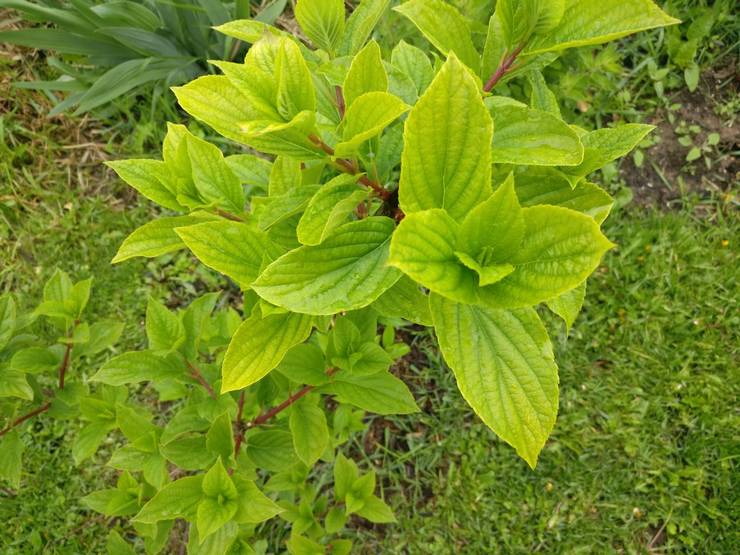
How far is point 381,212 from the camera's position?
111 cm

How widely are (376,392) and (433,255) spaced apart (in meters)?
0.77

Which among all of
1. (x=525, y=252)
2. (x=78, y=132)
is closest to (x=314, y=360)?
(x=525, y=252)

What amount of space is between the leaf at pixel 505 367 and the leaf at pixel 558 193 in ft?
0.80

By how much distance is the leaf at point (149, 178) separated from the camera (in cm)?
116

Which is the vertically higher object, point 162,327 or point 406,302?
point 406,302

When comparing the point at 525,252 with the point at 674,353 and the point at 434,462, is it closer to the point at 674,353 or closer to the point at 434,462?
the point at 434,462

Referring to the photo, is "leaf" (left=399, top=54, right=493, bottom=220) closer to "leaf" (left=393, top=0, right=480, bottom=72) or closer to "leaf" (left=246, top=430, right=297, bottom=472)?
"leaf" (left=393, top=0, right=480, bottom=72)

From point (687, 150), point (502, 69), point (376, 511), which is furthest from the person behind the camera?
point (687, 150)

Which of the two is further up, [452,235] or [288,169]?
[452,235]

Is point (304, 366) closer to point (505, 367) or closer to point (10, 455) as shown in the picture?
point (505, 367)

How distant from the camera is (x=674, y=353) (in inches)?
110

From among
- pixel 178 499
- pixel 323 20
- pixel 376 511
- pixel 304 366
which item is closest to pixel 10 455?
pixel 178 499

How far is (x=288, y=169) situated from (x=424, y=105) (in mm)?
534

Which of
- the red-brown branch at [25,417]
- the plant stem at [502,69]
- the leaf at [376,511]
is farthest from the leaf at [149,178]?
the leaf at [376,511]
